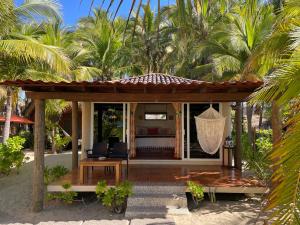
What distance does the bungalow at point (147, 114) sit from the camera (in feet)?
24.3

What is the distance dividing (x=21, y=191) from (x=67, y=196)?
9.13ft

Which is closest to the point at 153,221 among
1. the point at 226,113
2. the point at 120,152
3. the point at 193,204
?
the point at 193,204

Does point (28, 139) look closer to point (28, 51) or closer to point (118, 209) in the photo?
point (28, 51)

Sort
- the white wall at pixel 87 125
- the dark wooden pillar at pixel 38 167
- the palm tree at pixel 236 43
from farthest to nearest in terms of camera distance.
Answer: the palm tree at pixel 236 43 → the white wall at pixel 87 125 → the dark wooden pillar at pixel 38 167

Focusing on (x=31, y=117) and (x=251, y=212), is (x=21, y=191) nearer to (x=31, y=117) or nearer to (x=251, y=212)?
(x=251, y=212)

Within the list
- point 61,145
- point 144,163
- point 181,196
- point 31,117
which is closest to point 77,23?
point 31,117

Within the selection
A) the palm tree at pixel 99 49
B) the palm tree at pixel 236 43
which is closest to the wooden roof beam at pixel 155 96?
the palm tree at pixel 236 43

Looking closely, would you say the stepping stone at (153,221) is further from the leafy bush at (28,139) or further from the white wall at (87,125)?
the leafy bush at (28,139)

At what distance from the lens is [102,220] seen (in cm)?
696

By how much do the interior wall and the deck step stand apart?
6627 millimetres

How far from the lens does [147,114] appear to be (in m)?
14.5

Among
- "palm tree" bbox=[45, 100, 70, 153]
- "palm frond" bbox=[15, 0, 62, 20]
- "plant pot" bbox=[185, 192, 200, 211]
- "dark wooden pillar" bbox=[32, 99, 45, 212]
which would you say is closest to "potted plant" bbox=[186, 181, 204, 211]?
"plant pot" bbox=[185, 192, 200, 211]

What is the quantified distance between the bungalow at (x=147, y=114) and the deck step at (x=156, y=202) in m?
1.30

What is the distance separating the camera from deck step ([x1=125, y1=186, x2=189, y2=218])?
278 inches
